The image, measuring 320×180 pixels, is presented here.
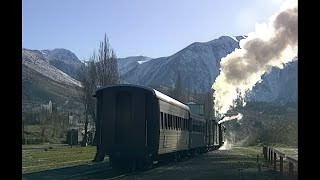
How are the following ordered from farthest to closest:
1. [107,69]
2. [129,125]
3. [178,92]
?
1. [178,92]
2. [107,69]
3. [129,125]

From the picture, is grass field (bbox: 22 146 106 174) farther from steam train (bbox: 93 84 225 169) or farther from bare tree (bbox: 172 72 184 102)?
bare tree (bbox: 172 72 184 102)

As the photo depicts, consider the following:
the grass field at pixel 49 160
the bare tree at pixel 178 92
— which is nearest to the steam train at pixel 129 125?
A: the grass field at pixel 49 160

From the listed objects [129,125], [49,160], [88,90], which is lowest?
[49,160]

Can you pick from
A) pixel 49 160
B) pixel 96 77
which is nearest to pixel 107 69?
pixel 96 77

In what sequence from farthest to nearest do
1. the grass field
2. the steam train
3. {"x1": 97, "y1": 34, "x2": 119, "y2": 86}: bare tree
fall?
{"x1": 97, "y1": 34, "x2": 119, "y2": 86}: bare tree < the grass field < the steam train

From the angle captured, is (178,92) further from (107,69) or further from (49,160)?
(49,160)

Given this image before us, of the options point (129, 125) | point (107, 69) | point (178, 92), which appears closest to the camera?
point (129, 125)

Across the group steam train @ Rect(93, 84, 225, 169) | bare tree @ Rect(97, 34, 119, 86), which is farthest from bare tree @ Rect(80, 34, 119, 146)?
steam train @ Rect(93, 84, 225, 169)

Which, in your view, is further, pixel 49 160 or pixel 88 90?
pixel 88 90

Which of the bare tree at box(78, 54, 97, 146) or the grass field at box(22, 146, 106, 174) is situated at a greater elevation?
the bare tree at box(78, 54, 97, 146)

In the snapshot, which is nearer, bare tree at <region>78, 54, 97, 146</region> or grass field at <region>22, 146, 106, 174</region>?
grass field at <region>22, 146, 106, 174</region>

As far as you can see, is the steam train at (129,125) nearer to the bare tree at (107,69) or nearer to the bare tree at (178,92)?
the bare tree at (107,69)
